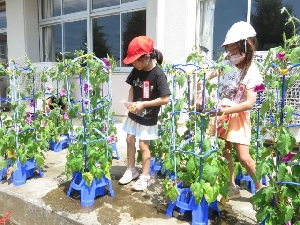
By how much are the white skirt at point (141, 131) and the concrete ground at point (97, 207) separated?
482 mm

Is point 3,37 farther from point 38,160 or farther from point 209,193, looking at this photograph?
point 209,193

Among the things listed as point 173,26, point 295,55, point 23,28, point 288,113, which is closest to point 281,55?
point 295,55

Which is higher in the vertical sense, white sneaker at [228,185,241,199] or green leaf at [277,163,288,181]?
green leaf at [277,163,288,181]

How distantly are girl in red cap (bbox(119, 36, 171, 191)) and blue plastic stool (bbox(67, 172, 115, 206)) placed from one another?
287 millimetres

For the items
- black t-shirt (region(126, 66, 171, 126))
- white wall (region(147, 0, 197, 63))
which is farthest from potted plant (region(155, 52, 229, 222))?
white wall (region(147, 0, 197, 63))

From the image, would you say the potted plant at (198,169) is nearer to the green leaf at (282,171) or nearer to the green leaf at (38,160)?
the green leaf at (282,171)

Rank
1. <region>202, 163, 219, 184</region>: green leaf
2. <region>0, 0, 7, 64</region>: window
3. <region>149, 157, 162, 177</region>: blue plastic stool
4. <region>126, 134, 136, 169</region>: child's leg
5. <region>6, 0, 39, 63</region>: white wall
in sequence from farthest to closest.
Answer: <region>0, 0, 7, 64</region>: window
<region>6, 0, 39, 63</region>: white wall
<region>149, 157, 162, 177</region>: blue plastic stool
<region>126, 134, 136, 169</region>: child's leg
<region>202, 163, 219, 184</region>: green leaf

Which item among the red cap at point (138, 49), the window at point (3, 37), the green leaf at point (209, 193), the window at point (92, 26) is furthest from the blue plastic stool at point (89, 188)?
the window at point (3, 37)

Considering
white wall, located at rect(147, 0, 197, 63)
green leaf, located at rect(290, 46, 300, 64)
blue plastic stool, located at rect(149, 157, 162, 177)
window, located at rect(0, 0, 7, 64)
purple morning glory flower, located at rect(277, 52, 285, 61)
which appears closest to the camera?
green leaf, located at rect(290, 46, 300, 64)

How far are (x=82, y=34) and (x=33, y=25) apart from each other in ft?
5.78

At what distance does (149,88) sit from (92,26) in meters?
5.06

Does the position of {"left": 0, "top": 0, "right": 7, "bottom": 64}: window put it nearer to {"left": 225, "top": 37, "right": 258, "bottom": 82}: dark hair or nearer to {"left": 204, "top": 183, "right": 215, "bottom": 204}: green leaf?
{"left": 225, "top": 37, "right": 258, "bottom": 82}: dark hair

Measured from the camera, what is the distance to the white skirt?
2588mm

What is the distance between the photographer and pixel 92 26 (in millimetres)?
7008
